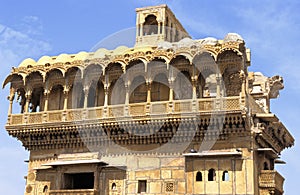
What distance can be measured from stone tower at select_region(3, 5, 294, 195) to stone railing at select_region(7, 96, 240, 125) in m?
0.04

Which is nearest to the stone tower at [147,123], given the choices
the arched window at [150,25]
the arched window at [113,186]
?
the arched window at [113,186]

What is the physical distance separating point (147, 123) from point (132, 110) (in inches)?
31.2

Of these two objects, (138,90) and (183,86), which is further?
(138,90)

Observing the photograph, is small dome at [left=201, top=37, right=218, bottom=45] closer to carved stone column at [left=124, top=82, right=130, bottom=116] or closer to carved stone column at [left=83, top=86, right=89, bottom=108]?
carved stone column at [left=124, top=82, right=130, bottom=116]

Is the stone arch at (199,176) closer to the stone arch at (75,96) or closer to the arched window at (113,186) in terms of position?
the arched window at (113,186)

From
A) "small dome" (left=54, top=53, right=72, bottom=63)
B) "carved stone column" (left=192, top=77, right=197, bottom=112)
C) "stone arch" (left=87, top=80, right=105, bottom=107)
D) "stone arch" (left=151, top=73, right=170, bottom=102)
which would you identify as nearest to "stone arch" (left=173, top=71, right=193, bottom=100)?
"stone arch" (left=151, top=73, right=170, bottom=102)

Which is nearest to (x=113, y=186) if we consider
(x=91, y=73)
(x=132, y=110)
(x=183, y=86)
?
(x=132, y=110)

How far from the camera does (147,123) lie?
60.5ft

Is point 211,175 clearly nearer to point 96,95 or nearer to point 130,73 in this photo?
point 130,73

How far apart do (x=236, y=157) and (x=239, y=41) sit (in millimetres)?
3991

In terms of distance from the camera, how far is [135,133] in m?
18.8

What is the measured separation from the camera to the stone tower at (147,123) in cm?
1769

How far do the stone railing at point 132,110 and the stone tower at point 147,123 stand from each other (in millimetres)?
37

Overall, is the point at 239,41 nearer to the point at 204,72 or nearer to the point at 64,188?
the point at 204,72
